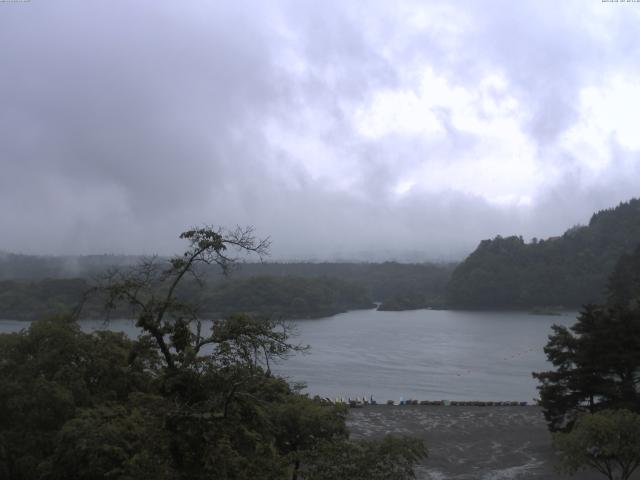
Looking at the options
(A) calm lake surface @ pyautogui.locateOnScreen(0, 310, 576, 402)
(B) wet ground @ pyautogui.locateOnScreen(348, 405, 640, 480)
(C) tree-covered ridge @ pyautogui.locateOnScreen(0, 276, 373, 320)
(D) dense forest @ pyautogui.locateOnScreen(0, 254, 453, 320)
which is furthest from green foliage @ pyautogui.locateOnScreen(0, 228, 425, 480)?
(C) tree-covered ridge @ pyautogui.locateOnScreen(0, 276, 373, 320)

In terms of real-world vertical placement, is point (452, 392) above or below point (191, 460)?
below

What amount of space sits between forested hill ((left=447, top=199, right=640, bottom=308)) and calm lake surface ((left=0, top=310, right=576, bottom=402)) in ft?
25.6

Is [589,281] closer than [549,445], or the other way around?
[549,445]

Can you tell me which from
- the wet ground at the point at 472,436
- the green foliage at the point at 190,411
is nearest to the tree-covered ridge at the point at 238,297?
the wet ground at the point at 472,436

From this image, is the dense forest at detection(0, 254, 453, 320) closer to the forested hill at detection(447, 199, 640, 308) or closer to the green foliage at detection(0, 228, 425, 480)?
the forested hill at detection(447, 199, 640, 308)

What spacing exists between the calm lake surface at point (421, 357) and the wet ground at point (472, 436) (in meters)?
Result: 4.40

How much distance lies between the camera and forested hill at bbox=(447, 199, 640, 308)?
6781 centimetres

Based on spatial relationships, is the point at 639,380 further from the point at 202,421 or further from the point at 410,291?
the point at 410,291

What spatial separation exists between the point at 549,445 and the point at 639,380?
8.70 feet

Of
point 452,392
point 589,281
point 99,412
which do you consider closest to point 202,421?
point 99,412

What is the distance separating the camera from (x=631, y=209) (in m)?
73.4

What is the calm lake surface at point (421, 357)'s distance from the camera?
93.7ft

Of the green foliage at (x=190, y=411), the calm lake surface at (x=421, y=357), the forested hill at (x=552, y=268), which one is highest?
the forested hill at (x=552, y=268)

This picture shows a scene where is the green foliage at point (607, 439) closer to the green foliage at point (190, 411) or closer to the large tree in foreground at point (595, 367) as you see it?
the large tree in foreground at point (595, 367)
